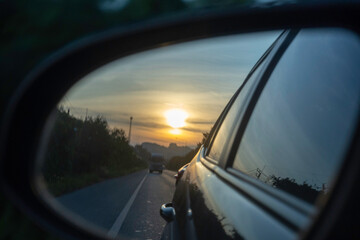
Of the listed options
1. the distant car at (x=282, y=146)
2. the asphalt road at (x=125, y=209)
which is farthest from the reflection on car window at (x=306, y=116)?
the asphalt road at (x=125, y=209)

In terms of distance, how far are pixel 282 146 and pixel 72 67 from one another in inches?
39.7

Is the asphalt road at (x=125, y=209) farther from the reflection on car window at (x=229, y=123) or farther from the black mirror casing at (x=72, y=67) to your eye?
the black mirror casing at (x=72, y=67)

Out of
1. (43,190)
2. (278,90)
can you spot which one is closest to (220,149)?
(278,90)

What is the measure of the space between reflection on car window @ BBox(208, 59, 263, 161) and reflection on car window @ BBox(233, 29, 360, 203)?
0.36ft

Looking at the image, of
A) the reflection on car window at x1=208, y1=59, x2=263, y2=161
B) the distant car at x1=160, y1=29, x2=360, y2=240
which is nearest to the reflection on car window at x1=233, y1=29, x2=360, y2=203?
the distant car at x1=160, y1=29, x2=360, y2=240

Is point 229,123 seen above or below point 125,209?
above

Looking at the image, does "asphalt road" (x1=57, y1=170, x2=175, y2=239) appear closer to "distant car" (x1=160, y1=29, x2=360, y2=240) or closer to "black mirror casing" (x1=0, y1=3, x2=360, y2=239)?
"distant car" (x1=160, y1=29, x2=360, y2=240)

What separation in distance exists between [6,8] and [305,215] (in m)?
4.31

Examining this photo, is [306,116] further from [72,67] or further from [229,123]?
[72,67]

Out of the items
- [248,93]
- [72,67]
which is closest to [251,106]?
[248,93]

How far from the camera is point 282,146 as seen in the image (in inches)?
78.3

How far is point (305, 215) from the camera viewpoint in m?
1.35

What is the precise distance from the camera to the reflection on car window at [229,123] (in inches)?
99.3

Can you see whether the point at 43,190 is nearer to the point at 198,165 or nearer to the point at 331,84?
the point at 198,165
